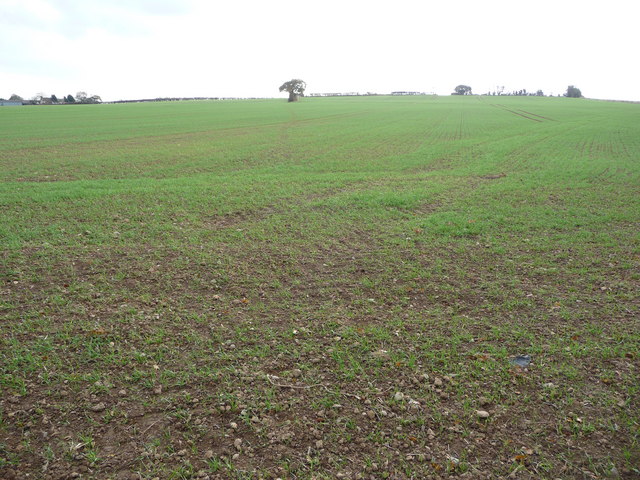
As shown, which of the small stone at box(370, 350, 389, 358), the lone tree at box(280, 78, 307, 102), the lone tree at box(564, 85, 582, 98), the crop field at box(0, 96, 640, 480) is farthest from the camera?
the lone tree at box(564, 85, 582, 98)

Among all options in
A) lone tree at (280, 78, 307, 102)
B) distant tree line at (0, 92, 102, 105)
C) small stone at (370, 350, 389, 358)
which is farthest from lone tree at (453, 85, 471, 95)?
small stone at (370, 350, 389, 358)

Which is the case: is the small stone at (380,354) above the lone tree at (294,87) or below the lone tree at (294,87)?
below

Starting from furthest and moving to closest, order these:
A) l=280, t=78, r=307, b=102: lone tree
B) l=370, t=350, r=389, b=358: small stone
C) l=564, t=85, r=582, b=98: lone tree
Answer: l=564, t=85, r=582, b=98: lone tree, l=280, t=78, r=307, b=102: lone tree, l=370, t=350, r=389, b=358: small stone

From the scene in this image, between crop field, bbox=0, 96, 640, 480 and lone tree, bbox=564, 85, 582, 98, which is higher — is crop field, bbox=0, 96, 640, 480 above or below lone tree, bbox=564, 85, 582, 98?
below

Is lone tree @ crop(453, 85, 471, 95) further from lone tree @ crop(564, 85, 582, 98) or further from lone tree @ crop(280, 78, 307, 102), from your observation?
lone tree @ crop(280, 78, 307, 102)

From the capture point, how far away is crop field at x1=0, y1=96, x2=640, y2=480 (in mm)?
3984

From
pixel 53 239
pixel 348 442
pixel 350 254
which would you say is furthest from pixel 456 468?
pixel 53 239

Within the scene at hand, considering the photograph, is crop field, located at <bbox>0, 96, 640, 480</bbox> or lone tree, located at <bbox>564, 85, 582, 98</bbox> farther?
lone tree, located at <bbox>564, 85, 582, 98</bbox>

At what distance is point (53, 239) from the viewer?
9.45 metres

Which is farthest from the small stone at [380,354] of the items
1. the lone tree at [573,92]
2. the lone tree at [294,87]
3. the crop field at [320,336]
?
the lone tree at [573,92]

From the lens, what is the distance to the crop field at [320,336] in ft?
13.1

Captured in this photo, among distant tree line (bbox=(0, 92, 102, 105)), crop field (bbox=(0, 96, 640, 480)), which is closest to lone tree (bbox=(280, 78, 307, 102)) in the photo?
distant tree line (bbox=(0, 92, 102, 105))

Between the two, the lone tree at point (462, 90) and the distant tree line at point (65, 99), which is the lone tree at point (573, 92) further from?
the distant tree line at point (65, 99)

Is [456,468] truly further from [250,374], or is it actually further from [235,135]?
[235,135]
